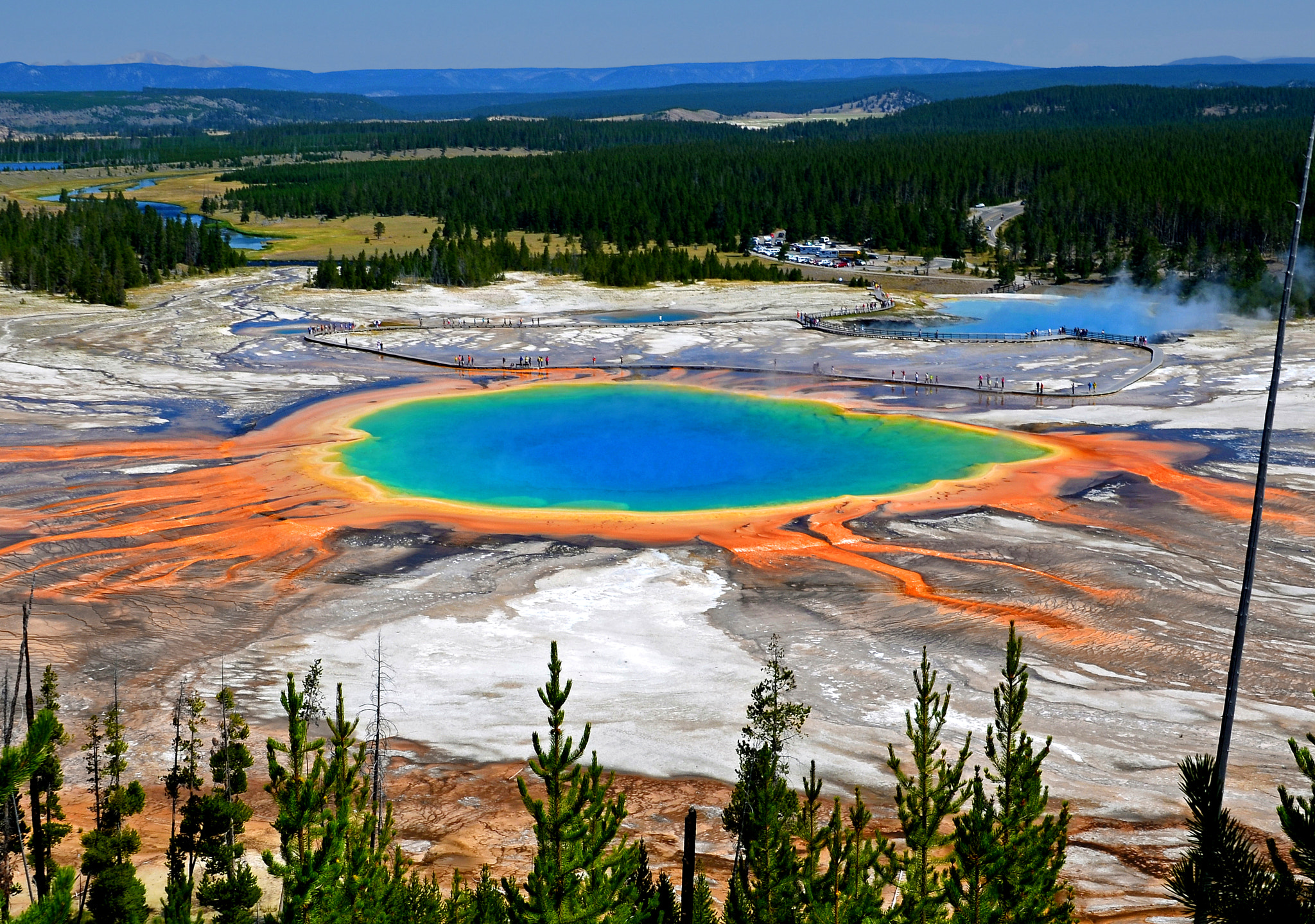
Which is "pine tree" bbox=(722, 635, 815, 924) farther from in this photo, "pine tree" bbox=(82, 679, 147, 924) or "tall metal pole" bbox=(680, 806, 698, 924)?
Answer: "pine tree" bbox=(82, 679, 147, 924)

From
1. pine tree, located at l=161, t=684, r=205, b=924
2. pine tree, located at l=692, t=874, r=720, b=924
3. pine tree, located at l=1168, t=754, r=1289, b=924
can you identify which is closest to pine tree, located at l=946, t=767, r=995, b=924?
pine tree, located at l=692, t=874, r=720, b=924

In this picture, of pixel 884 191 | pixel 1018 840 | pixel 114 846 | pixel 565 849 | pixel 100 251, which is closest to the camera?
pixel 565 849

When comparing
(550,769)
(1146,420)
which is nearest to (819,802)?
(550,769)

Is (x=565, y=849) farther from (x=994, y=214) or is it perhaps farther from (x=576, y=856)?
(x=994, y=214)

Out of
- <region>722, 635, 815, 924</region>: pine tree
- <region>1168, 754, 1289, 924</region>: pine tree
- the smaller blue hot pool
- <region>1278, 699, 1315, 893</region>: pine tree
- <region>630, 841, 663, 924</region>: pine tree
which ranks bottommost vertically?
<region>630, 841, 663, 924</region>: pine tree

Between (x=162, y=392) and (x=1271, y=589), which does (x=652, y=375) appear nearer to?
(x=162, y=392)

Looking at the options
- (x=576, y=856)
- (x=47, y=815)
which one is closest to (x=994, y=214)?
(x=47, y=815)

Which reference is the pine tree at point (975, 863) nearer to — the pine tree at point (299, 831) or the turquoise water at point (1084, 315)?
the pine tree at point (299, 831)
